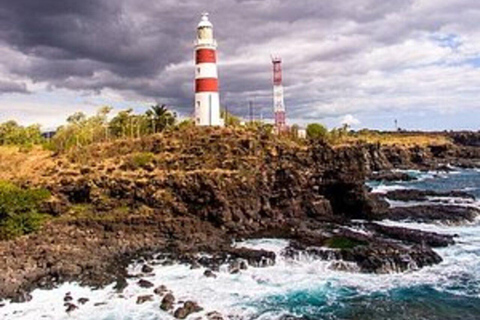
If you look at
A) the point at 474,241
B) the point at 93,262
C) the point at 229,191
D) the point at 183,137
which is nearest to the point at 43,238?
the point at 93,262

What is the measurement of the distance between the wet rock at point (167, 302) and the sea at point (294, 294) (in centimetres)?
45

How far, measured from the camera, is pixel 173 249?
4553 centimetres

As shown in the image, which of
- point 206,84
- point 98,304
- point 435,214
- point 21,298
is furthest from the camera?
point 206,84

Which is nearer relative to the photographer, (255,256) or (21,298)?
(21,298)

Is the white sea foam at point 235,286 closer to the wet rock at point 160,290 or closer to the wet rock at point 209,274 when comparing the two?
the wet rock at point 209,274

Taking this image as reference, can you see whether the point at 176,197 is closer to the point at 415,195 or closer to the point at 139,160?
the point at 139,160

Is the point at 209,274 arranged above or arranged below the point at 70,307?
above

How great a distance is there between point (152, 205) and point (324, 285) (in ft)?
69.9

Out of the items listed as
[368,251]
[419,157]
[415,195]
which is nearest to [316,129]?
[419,157]

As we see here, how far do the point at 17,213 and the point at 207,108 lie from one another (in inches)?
1052

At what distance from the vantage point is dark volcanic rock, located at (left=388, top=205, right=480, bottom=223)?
5828 centimetres

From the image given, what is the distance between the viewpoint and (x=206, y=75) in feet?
215

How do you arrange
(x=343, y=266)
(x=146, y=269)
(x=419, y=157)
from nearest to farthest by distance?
1. (x=146, y=269)
2. (x=343, y=266)
3. (x=419, y=157)

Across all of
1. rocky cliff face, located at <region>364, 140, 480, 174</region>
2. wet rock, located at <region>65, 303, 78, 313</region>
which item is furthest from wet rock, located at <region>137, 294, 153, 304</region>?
rocky cliff face, located at <region>364, 140, 480, 174</region>
